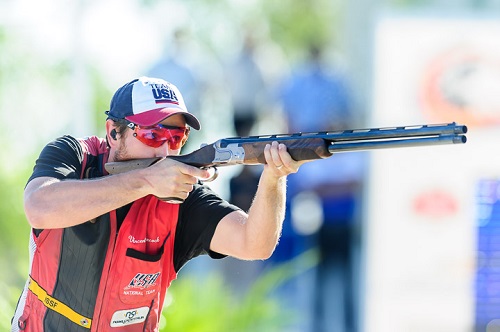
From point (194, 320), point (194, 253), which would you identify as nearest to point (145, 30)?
point (194, 320)

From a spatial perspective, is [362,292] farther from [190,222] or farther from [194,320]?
[190,222]

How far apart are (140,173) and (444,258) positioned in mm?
5518

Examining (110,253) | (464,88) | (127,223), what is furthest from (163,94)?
(464,88)

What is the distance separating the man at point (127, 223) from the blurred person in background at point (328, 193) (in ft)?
20.7

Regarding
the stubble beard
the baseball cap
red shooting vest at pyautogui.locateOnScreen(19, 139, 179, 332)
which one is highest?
the baseball cap

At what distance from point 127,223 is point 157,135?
44 centimetres

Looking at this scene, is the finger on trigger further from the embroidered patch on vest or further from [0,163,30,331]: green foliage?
[0,163,30,331]: green foliage

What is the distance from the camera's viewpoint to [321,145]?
4957mm

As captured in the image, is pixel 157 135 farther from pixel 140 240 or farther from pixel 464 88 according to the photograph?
pixel 464 88

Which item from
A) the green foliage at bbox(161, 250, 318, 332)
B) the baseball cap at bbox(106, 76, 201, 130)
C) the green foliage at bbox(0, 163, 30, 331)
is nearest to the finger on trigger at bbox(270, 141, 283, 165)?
the baseball cap at bbox(106, 76, 201, 130)

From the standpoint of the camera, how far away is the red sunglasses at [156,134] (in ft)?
17.1

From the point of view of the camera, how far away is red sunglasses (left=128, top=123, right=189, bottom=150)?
5.20 metres

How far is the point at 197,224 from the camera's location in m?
5.38

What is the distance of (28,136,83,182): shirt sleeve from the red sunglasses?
322mm
